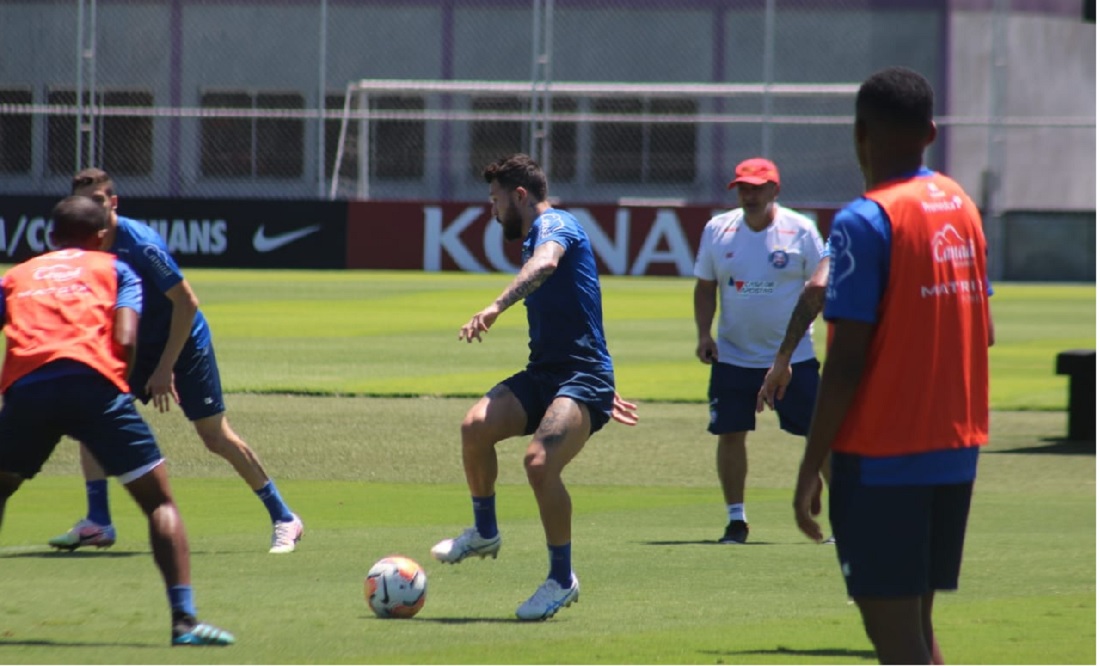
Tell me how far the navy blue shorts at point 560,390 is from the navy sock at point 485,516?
13.7 inches

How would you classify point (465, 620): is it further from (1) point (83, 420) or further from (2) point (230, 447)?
(2) point (230, 447)

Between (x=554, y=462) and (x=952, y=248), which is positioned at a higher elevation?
(x=952, y=248)

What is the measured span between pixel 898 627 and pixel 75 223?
3400mm

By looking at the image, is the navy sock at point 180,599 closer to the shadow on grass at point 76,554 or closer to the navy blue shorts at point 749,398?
the shadow on grass at point 76,554

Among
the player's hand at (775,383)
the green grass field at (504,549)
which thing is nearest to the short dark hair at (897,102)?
the player's hand at (775,383)

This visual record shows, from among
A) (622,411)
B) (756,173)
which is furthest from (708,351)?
(622,411)

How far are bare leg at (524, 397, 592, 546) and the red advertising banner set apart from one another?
26.0m

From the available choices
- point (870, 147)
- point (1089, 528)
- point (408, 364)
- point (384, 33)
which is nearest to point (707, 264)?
point (1089, 528)

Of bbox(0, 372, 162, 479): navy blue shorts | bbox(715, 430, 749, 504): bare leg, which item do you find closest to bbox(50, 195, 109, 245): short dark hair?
bbox(0, 372, 162, 479): navy blue shorts

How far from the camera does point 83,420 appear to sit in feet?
21.2

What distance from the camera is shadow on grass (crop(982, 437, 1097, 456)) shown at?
44.8 ft

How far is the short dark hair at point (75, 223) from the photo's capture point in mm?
6625

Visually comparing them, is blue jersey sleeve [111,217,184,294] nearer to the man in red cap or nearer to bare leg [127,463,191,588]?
bare leg [127,463,191,588]

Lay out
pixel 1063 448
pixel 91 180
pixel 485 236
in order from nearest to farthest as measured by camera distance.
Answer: pixel 91 180
pixel 1063 448
pixel 485 236
